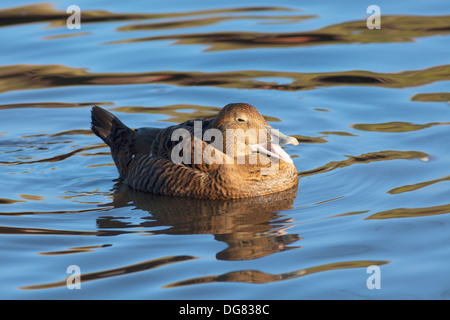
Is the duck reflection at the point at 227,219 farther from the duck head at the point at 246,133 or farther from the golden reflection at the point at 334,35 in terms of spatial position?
the golden reflection at the point at 334,35

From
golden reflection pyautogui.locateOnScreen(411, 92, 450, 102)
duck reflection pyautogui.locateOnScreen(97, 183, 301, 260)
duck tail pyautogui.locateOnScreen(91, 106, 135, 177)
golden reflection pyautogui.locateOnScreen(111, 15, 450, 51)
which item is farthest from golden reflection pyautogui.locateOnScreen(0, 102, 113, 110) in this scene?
golden reflection pyautogui.locateOnScreen(411, 92, 450, 102)

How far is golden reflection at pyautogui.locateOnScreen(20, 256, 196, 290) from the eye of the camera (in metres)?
6.73

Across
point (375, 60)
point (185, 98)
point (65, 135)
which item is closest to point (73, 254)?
point (65, 135)

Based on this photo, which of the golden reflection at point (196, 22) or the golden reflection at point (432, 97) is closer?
the golden reflection at point (432, 97)

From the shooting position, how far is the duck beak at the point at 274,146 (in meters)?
8.98

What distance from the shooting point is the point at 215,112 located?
466 inches

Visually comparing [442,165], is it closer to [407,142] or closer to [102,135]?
[407,142]

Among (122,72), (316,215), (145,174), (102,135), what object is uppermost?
(122,72)

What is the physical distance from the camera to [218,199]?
29.5 feet

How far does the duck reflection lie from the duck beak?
403mm

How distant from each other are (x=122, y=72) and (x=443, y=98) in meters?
5.17

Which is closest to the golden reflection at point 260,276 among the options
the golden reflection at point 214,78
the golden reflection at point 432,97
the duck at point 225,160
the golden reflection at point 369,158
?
the duck at point 225,160

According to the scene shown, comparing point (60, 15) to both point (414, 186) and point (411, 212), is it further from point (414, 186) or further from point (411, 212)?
point (411, 212)

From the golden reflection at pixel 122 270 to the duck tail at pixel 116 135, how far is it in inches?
116
